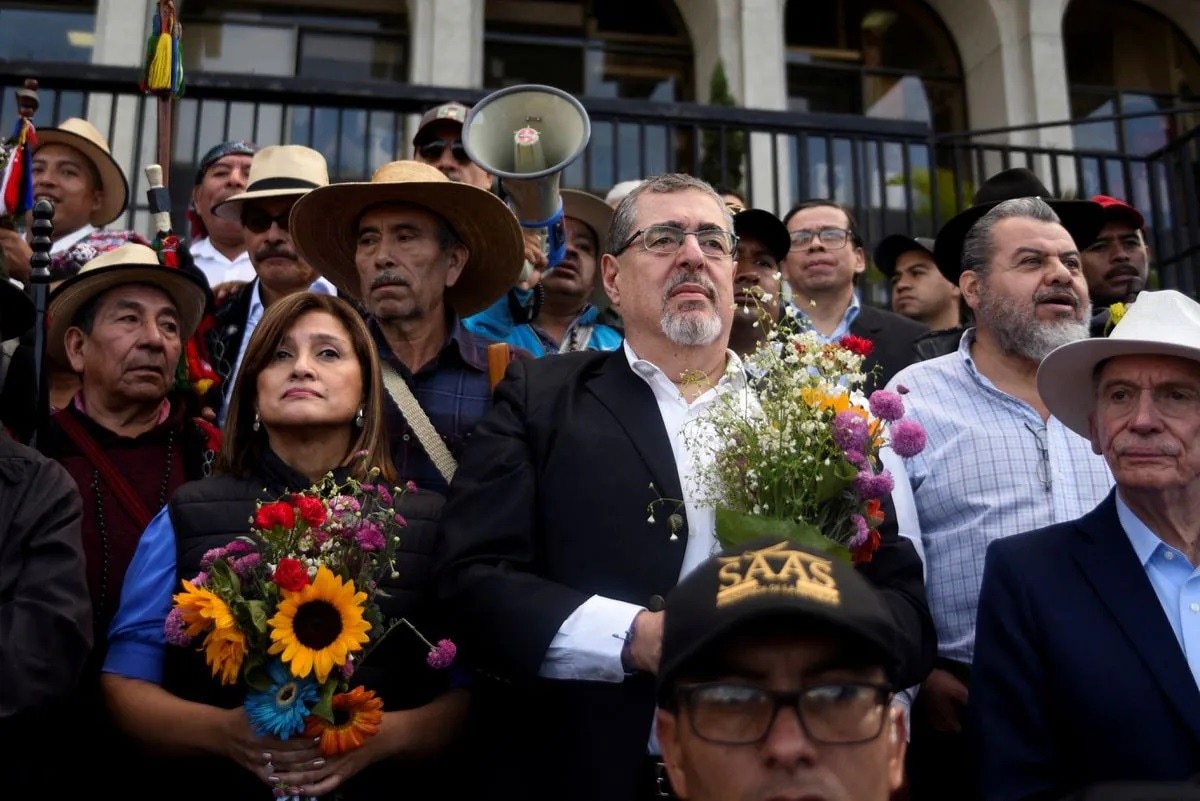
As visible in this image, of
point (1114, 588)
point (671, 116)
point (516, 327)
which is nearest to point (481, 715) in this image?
point (1114, 588)

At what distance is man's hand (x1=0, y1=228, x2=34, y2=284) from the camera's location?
16.9 feet

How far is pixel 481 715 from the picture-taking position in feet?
11.5

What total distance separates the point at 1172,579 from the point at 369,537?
7.04ft

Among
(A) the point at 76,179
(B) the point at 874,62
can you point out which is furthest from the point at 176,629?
(B) the point at 874,62

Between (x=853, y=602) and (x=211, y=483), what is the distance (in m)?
2.27

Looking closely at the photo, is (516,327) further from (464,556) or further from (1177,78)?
(1177,78)

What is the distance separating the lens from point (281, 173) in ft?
19.0

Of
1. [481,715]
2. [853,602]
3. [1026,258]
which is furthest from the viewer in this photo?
[1026,258]

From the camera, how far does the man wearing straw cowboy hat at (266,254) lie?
539cm

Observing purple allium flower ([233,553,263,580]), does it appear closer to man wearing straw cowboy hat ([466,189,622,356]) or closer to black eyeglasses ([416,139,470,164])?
man wearing straw cowboy hat ([466,189,622,356])

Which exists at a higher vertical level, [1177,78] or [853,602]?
[1177,78]

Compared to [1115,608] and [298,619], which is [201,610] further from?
[1115,608]

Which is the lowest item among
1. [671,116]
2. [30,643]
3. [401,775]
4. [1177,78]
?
[401,775]

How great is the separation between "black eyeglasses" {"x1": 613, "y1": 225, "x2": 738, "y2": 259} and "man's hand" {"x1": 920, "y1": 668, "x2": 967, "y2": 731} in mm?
1498
